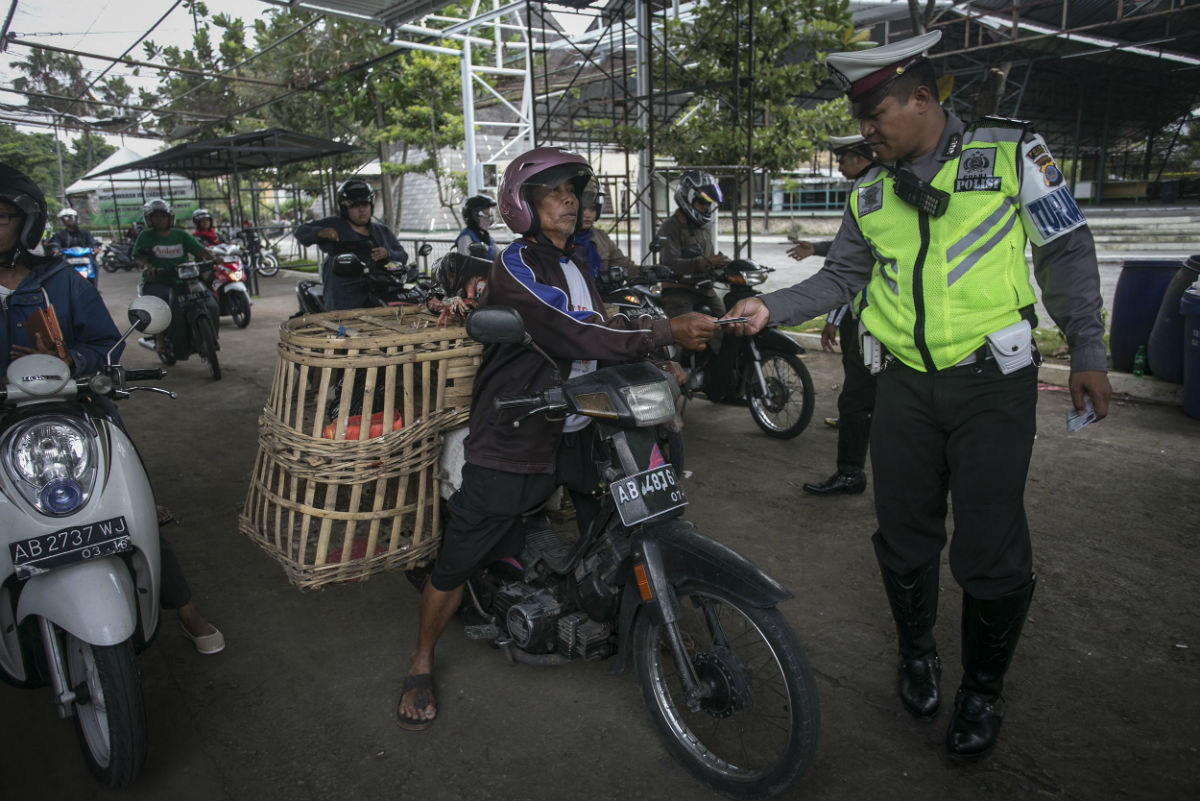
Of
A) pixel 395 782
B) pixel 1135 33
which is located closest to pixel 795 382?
pixel 395 782

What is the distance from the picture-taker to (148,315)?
270 cm

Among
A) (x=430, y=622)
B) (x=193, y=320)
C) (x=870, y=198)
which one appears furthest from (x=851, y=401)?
(x=193, y=320)

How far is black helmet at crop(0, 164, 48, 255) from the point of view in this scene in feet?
8.89

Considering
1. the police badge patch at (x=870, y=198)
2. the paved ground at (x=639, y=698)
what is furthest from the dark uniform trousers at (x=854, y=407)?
the police badge patch at (x=870, y=198)

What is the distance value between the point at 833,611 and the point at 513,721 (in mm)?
1367

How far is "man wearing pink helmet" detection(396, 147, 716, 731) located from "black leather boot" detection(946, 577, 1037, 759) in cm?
120

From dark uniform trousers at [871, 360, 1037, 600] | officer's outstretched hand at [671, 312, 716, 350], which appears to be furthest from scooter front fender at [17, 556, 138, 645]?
dark uniform trousers at [871, 360, 1037, 600]

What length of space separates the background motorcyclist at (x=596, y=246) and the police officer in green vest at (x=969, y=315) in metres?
2.31

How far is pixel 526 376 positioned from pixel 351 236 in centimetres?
441

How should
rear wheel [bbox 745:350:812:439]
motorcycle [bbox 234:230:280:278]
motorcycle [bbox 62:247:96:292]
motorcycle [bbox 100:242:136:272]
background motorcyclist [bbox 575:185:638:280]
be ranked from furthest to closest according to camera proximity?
motorcycle [bbox 100:242:136:272] → motorcycle [bbox 234:230:280:278] → motorcycle [bbox 62:247:96:292] → rear wheel [bbox 745:350:812:439] → background motorcyclist [bbox 575:185:638:280]

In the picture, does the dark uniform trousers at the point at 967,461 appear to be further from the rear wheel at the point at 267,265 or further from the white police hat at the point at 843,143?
the rear wheel at the point at 267,265

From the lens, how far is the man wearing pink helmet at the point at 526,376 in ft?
7.86

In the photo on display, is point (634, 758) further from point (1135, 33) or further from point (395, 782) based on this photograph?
point (1135, 33)

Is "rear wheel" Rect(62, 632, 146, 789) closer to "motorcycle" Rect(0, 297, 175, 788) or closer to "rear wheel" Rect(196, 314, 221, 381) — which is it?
"motorcycle" Rect(0, 297, 175, 788)
